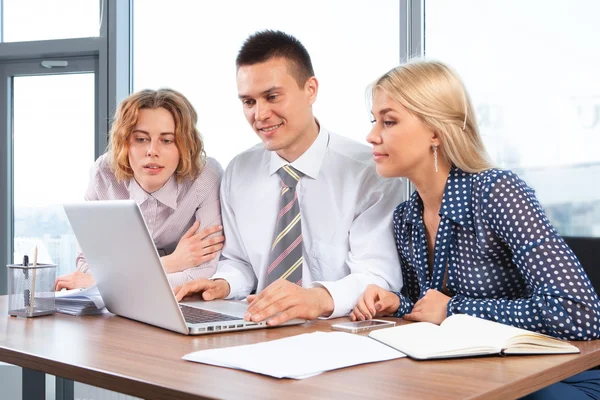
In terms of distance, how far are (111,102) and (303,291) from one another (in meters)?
2.04

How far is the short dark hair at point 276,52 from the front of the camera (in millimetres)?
2160

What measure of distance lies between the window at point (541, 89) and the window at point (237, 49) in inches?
12.2

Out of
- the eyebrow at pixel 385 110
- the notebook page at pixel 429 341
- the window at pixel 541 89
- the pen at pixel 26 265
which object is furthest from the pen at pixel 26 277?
the window at pixel 541 89

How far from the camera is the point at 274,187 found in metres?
2.21

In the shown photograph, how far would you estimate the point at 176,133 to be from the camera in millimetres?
2295

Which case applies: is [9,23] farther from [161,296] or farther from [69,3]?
[161,296]

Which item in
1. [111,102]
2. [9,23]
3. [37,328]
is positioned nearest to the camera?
[37,328]

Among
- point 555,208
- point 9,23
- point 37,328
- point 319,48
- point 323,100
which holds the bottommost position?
point 37,328

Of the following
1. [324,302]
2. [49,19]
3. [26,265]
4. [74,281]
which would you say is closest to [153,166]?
[74,281]

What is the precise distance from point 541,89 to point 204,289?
4.20ft

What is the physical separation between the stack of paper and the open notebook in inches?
Answer: 28.8

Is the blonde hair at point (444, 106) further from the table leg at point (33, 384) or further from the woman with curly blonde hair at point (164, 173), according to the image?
the table leg at point (33, 384)

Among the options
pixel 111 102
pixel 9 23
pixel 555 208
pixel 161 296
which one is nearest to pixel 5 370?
pixel 111 102

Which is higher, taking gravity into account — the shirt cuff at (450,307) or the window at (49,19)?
the window at (49,19)
